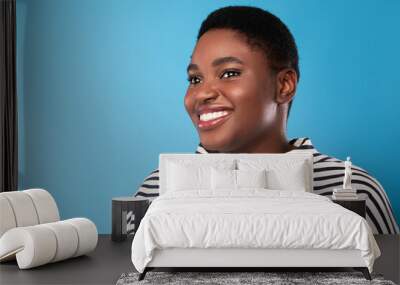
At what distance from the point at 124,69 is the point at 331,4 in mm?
2239

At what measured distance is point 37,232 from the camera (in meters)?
4.60

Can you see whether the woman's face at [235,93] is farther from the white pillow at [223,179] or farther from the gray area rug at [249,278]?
the gray area rug at [249,278]

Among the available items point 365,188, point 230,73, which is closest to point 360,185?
point 365,188

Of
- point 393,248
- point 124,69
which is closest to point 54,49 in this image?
point 124,69

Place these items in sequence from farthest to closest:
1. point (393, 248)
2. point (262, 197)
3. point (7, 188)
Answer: point (7, 188) < point (393, 248) < point (262, 197)

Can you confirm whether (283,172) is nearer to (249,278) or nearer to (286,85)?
Answer: (286,85)

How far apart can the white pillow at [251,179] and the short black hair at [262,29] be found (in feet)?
3.82

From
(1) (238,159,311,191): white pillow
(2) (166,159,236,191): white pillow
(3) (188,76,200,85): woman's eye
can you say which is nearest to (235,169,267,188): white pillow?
(1) (238,159,311,191): white pillow

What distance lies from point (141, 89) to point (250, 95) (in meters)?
1.25

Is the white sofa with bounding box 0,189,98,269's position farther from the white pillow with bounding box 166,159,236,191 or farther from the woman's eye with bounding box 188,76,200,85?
the woman's eye with bounding box 188,76,200,85

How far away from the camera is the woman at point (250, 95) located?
625cm

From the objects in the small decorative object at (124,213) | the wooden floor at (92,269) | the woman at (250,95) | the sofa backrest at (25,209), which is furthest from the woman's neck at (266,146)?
the sofa backrest at (25,209)

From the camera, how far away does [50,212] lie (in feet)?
17.1

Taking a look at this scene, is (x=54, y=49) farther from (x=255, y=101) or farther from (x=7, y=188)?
(x=255, y=101)
